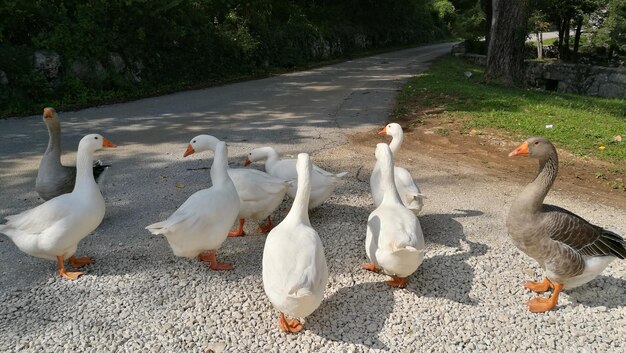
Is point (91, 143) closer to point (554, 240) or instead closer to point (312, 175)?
point (312, 175)

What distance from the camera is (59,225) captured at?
12.1 feet

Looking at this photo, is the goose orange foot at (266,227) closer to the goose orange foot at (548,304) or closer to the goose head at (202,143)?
the goose head at (202,143)

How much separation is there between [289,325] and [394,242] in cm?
102

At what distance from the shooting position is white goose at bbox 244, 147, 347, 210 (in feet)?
16.2

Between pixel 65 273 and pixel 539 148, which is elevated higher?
pixel 539 148

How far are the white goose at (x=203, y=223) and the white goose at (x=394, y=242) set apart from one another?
1.28 meters

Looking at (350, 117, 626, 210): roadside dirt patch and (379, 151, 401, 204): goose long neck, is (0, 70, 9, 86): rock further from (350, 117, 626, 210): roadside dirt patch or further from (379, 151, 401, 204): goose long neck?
(379, 151, 401, 204): goose long neck

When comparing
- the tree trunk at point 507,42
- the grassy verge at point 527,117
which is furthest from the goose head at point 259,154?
the tree trunk at point 507,42

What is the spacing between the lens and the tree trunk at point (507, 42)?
13.9m

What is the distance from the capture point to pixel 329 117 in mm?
10281

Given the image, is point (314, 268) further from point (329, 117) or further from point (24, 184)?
point (329, 117)

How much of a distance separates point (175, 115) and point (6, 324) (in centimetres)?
764

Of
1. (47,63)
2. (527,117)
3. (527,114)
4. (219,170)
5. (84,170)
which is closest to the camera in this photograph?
(84,170)

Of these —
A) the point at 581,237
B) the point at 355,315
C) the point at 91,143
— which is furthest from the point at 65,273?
the point at 581,237
